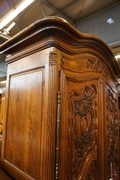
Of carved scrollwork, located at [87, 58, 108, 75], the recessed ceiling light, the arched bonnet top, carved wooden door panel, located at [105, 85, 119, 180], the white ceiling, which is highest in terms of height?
the white ceiling

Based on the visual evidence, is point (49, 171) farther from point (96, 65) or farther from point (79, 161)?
point (96, 65)

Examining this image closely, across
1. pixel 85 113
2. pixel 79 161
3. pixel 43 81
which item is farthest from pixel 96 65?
pixel 79 161

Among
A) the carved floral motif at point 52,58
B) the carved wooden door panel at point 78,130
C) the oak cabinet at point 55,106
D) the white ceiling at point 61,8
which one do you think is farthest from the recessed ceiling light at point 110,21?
the carved floral motif at point 52,58

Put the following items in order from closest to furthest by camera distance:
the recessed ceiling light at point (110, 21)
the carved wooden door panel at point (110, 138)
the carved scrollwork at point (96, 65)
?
1. the carved scrollwork at point (96, 65)
2. the carved wooden door panel at point (110, 138)
3. the recessed ceiling light at point (110, 21)

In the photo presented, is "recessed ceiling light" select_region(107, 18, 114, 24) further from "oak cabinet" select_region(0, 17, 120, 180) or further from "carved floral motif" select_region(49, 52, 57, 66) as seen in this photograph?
"carved floral motif" select_region(49, 52, 57, 66)

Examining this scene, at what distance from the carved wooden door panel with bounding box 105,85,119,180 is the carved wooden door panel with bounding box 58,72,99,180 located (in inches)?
7.1

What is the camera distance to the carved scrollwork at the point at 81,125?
0.80 m

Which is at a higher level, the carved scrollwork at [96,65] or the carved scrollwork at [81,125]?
the carved scrollwork at [96,65]

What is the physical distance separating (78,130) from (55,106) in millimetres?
258

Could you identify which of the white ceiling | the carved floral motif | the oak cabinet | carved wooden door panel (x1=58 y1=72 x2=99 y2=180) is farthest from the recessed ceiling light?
the carved floral motif

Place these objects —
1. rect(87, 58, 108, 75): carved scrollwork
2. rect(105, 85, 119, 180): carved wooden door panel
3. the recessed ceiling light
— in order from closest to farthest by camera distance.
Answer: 1. rect(87, 58, 108, 75): carved scrollwork
2. rect(105, 85, 119, 180): carved wooden door panel
3. the recessed ceiling light

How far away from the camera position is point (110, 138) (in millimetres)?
1197

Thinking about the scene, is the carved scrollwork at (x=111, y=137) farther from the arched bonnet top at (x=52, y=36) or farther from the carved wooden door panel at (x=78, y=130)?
the arched bonnet top at (x=52, y=36)

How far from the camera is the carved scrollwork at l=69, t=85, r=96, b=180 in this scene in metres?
0.80
